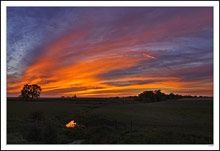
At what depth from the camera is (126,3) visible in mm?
6754

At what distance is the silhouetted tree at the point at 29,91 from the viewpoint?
60.1 m

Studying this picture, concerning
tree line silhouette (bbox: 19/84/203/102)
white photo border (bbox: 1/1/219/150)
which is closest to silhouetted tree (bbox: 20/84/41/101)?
tree line silhouette (bbox: 19/84/203/102)

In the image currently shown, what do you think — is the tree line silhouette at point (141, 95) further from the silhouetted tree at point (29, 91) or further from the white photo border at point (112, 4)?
the white photo border at point (112, 4)

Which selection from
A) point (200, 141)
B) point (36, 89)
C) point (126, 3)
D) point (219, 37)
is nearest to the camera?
point (219, 37)

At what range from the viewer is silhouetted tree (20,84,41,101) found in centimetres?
6012

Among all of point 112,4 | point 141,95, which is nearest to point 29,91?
point 141,95

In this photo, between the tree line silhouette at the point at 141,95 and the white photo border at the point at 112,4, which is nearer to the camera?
the white photo border at the point at 112,4

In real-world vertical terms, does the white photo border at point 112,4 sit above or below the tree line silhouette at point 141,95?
above

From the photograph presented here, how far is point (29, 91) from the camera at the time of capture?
202ft

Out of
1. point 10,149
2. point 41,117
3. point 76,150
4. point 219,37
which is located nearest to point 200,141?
point 219,37

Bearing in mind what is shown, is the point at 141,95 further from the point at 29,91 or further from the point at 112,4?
the point at 112,4

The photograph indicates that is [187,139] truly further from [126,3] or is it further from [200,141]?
[126,3]

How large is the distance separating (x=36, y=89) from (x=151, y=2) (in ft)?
219

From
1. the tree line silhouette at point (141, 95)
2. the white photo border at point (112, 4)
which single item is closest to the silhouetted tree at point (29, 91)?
the tree line silhouette at point (141, 95)
